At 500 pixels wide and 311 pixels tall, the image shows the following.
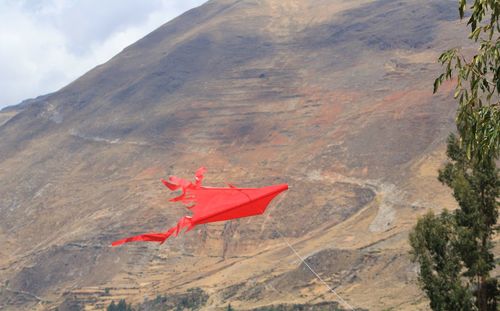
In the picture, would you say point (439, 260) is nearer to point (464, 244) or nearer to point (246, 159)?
point (464, 244)

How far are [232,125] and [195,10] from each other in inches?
3055

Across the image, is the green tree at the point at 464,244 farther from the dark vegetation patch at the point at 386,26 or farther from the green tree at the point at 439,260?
the dark vegetation patch at the point at 386,26

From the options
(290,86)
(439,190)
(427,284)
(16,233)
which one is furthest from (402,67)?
(427,284)

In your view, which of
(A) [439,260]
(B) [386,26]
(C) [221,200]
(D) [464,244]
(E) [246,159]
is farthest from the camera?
(B) [386,26]

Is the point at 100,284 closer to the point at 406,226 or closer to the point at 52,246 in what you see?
the point at 52,246

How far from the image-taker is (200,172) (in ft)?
40.2

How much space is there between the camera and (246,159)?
112 metres

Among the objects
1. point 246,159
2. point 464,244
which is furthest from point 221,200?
point 246,159

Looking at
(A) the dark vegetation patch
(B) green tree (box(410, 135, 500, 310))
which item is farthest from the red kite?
(A) the dark vegetation patch

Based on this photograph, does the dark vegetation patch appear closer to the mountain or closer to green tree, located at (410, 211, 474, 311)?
the mountain

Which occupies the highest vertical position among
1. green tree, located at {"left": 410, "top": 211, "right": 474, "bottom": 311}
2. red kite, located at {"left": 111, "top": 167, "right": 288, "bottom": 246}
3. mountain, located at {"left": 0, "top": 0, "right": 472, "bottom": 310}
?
red kite, located at {"left": 111, "top": 167, "right": 288, "bottom": 246}

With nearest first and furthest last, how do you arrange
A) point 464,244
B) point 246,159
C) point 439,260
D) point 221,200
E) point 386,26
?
point 221,200 < point 464,244 < point 439,260 < point 246,159 < point 386,26

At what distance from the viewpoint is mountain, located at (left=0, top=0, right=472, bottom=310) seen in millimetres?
79312

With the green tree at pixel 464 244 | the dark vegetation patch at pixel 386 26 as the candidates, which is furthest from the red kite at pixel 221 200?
the dark vegetation patch at pixel 386 26
